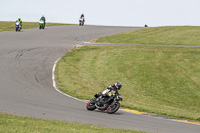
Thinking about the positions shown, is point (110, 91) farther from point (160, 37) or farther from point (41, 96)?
point (160, 37)

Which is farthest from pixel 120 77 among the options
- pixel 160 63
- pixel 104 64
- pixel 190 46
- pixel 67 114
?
pixel 190 46

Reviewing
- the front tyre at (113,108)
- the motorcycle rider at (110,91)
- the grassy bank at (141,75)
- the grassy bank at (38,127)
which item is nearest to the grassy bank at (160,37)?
the grassy bank at (141,75)

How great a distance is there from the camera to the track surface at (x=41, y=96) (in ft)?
44.0

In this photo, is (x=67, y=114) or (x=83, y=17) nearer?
(x=67, y=114)

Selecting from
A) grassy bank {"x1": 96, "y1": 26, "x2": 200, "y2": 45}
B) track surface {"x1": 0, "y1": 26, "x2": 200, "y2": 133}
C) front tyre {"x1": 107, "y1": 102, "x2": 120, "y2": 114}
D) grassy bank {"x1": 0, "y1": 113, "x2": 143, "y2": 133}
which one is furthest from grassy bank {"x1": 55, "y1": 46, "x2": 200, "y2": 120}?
grassy bank {"x1": 0, "y1": 113, "x2": 143, "y2": 133}

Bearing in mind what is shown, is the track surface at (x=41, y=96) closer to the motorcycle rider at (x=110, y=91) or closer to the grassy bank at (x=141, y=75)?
the motorcycle rider at (x=110, y=91)

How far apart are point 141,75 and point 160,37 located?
2196cm

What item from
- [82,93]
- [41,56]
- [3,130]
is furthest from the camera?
[41,56]

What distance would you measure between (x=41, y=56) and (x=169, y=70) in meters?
11.5

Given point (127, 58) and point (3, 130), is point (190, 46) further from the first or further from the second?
point (3, 130)

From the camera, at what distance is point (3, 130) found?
363 inches

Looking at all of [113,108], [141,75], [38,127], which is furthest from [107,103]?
[141,75]

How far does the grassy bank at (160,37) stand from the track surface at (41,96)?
29.3ft

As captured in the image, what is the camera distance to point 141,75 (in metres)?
28.1
